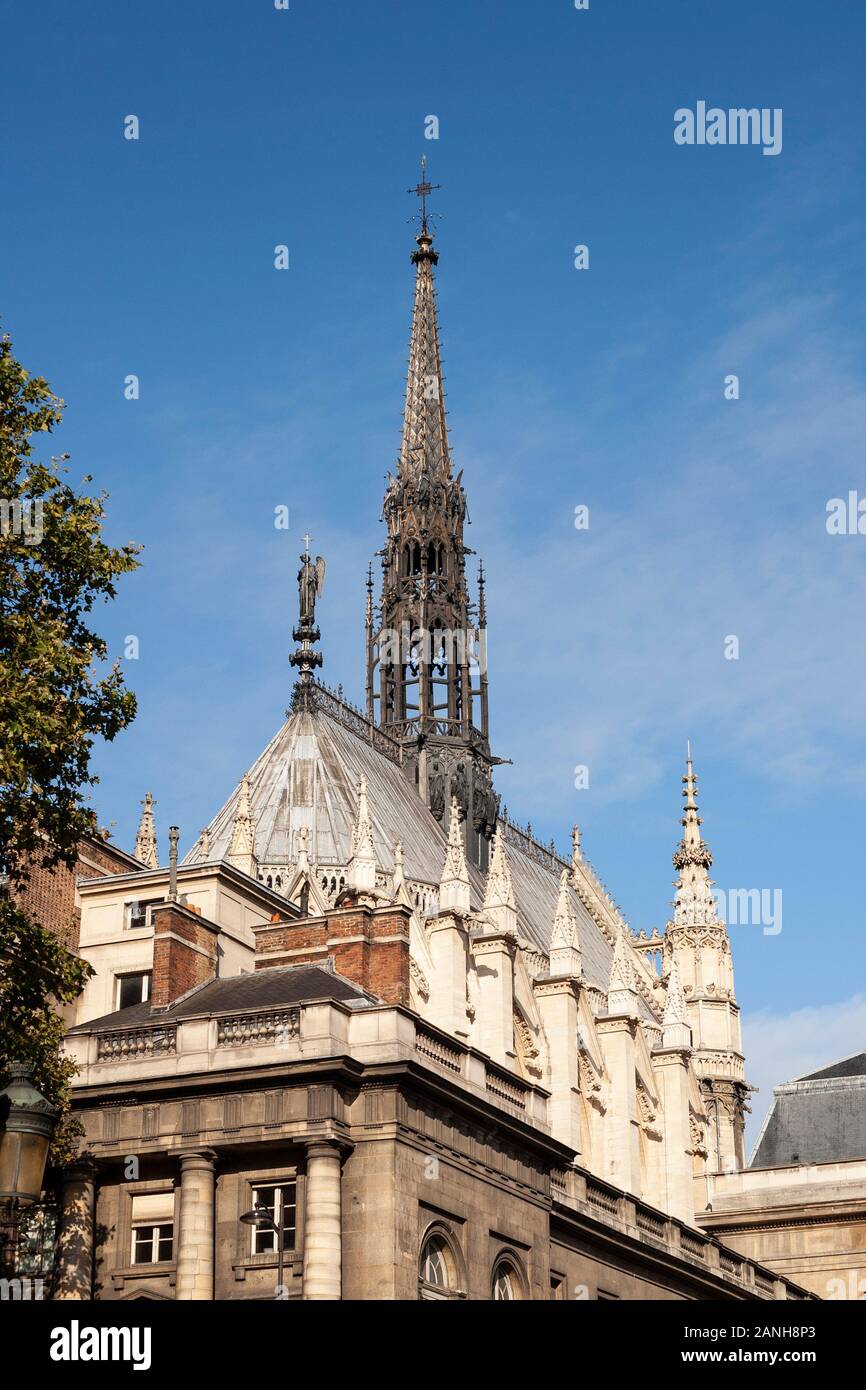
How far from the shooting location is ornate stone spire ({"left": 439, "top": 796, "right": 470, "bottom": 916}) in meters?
55.8

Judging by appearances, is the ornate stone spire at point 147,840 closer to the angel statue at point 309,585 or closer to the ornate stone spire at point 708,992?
the angel statue at point 309,585

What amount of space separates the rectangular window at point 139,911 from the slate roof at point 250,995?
477 cm

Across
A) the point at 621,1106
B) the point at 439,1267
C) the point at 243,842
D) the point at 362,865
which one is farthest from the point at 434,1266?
the point at 621,1106

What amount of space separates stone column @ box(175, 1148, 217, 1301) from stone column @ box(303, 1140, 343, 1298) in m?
1.67

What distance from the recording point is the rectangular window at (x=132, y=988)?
41031 millimetres

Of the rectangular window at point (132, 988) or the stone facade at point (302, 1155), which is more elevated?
the rectangular window at point (132, 988)

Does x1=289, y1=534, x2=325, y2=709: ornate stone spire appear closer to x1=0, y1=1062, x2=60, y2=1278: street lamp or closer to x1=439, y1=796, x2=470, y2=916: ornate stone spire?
x1=439, y1=796, x2=470, y2=916: ornate stone spire

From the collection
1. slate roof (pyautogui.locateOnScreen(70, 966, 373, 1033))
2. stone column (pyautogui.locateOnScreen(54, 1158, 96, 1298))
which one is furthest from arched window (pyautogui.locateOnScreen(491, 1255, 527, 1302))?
stone column (pyautogui.locateOnScreen(54, 1158, 96, 1298))

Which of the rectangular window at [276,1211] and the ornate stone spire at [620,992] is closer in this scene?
the rectangular window at [276,1211]

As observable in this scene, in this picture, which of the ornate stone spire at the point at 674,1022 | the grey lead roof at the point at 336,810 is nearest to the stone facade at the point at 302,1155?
the grey lead roof at the point at 336,810

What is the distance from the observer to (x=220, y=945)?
41406 millimetres

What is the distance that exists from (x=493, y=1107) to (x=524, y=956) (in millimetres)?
25217

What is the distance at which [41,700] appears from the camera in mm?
28062
